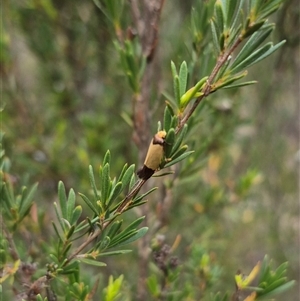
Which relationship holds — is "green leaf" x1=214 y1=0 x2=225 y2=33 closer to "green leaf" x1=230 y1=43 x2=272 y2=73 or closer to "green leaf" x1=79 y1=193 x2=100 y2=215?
"green leaf" x1=230 y1=43 x2=272 y2=73

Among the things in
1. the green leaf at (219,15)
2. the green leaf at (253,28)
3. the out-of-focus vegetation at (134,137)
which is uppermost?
the green leaf at (219,15)

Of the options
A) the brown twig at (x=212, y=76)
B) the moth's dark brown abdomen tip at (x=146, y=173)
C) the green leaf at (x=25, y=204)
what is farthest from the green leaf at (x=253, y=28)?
the green leaf at (x=25, y=204)

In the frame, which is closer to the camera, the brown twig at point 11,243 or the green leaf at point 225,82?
the green leaf at point 225,82

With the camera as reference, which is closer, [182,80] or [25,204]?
[182,80]

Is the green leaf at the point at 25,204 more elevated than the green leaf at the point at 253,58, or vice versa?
the green leaf at the point at 253,58

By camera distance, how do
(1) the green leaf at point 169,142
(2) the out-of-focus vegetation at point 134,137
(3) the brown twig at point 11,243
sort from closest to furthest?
(1) the green leaf at point 169,142
(3) the brown twig at point 11,243
(2) the out-of-focus vegetation at point 134,137

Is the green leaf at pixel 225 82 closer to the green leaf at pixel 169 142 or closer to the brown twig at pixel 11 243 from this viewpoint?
the green leaf at pixel 169 142

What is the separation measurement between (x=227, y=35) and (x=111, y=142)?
0.48 meters

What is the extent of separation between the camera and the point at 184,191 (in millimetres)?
919

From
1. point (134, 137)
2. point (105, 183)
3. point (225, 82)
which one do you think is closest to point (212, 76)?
point (225, 82)

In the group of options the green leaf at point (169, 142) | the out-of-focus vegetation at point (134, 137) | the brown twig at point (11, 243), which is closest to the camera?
the green leaf at point (169, 142)

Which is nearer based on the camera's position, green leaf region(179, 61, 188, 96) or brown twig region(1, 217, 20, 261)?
green leaf region(179, 61, 188, 96)

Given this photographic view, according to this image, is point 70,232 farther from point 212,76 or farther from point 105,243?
point 212,76

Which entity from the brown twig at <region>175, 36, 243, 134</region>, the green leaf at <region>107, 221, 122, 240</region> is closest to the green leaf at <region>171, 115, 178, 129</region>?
the brown twig at <region>175, 36, 243, 134</region>
